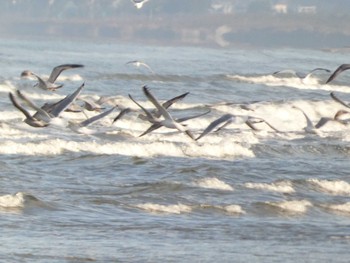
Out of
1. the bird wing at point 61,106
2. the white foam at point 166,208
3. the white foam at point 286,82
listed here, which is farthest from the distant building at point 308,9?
the white foam at point 166,208

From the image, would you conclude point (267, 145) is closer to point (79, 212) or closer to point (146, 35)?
point (79, 212)

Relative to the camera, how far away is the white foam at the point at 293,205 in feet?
60.4

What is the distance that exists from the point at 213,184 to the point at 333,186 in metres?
1.69

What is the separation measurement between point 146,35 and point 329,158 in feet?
274

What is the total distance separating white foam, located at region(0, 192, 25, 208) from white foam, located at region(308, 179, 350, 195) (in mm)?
4554

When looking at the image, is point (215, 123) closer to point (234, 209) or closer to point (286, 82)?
point (234, 209)

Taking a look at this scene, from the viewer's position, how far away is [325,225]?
17156mm

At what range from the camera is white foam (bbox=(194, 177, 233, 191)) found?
2016 cm

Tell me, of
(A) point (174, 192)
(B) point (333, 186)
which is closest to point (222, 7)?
(B) point (333, 186)

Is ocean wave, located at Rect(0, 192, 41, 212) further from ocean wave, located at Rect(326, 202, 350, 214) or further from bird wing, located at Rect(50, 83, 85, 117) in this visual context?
ocean wave, located at Rect(326, 202, 350, 214)

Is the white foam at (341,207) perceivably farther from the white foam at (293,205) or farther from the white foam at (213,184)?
the white foam at (213,184)

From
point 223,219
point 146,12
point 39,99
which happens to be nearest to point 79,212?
point 223,219

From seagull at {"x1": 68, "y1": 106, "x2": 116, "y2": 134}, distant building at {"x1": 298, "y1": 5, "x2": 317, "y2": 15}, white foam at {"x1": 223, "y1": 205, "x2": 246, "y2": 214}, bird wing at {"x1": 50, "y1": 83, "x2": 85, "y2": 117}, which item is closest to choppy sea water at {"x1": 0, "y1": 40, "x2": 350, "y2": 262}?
white foam at {"x1": 223, "y1": 205, "x2": 246, "y2": 214}

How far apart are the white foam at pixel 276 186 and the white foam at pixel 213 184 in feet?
1.08
